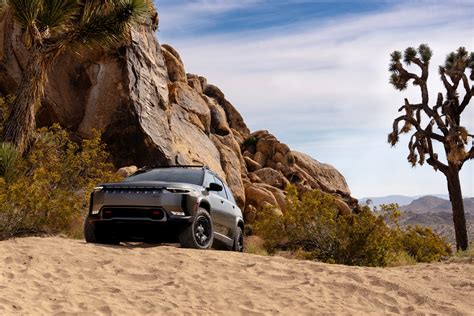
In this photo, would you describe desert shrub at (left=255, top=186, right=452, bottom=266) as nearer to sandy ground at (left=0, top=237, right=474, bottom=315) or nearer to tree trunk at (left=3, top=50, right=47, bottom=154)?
sandy ground at (left=0, top=237, right=474, bottom=315)

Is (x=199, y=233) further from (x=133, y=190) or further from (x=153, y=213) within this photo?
(x=133, y=190)

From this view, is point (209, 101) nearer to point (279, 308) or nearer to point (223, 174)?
point (223, 174)

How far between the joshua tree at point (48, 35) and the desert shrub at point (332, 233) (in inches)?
264

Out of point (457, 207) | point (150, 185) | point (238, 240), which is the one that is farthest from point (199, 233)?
point (457, 207)

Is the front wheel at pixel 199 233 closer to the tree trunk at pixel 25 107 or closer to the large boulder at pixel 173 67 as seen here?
the tree trunk at pixel 25 107

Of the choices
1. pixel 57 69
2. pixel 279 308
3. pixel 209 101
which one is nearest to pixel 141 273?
pixel 279 308

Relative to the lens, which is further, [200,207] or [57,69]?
[57,69]

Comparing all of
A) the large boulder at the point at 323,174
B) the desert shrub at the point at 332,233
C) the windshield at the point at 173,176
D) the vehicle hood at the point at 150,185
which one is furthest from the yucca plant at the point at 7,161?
the large boulder at the point at 323,174

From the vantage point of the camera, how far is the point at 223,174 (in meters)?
26.7

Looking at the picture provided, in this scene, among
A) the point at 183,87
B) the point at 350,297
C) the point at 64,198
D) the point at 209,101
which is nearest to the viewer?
the point at 350,297

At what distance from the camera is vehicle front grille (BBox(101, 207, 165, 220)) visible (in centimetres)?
1007

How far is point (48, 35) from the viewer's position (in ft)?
50.9

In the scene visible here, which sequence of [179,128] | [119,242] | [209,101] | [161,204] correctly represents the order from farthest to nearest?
1. [209,101]
2. [179,128]
3. [119,242]
4. [161,204]

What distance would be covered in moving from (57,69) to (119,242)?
46.5ft
